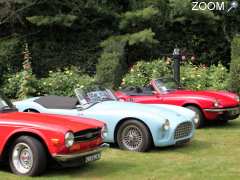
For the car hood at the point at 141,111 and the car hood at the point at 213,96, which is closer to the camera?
the car hood at the point at 141,111

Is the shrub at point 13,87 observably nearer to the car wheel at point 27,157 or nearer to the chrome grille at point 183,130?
the chrome grille at point 183,130

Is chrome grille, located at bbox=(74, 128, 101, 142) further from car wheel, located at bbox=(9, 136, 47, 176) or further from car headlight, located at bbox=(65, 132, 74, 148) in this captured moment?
car wheel, located at bbox=(9, 136, 47, 176)

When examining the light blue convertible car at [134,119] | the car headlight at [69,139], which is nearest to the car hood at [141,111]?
the light blue convertible car at [134,119]

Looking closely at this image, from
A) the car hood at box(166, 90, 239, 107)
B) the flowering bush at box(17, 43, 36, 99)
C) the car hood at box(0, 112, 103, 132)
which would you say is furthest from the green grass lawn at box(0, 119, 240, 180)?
the flowering bush at box(17, 43, 36, 99)

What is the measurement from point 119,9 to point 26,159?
15.4 metres

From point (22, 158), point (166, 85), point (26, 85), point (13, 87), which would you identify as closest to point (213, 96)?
point (166, 85)

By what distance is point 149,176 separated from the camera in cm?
798

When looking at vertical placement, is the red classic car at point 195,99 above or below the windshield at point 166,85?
below

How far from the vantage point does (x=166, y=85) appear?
1376 cm

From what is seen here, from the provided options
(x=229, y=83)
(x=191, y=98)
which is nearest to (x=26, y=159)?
(x=191, y=98)

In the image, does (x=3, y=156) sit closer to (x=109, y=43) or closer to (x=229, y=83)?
(x=229, y=83)

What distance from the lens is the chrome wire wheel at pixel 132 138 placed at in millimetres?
9967

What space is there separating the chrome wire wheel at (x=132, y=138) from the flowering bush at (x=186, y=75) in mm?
8959

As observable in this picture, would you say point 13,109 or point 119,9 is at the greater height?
point 119,9
